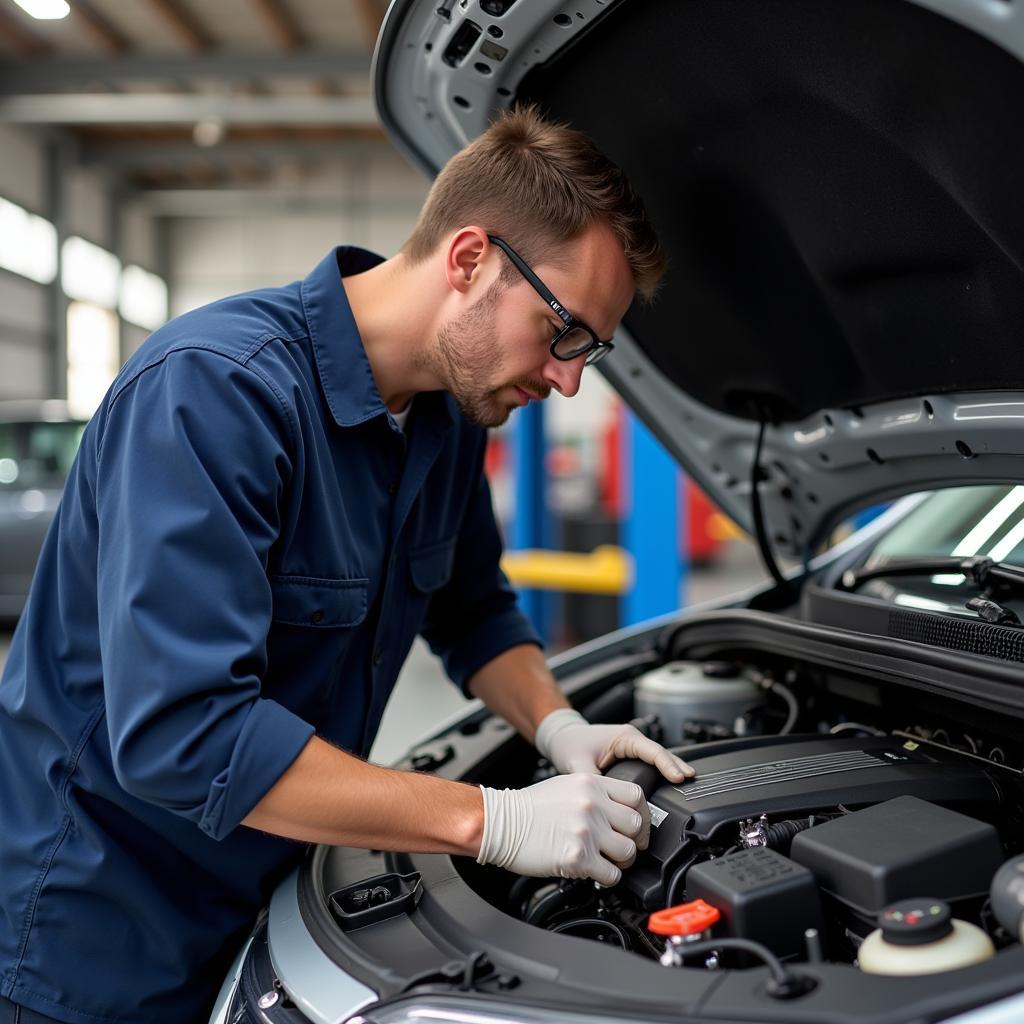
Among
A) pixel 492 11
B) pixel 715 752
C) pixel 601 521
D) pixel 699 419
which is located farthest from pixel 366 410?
pixel 601 521

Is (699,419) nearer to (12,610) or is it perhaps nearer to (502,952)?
(502,952)

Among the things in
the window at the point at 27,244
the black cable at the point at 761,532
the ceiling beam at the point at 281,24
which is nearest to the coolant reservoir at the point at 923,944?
the black cable at the point at 761,532

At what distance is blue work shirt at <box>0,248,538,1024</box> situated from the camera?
37.5 inches

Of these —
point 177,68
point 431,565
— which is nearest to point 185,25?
point 177,68

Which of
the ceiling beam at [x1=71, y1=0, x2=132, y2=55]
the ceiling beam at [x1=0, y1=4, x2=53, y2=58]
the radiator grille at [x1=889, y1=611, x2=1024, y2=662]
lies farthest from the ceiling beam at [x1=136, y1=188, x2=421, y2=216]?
the radiator grille at [x1=889, y1=611, x2=1024, y2=662]

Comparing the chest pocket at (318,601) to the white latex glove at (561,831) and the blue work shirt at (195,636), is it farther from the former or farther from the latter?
the white latex glove at (561,831)

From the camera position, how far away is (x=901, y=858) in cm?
92

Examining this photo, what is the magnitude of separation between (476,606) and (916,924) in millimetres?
953

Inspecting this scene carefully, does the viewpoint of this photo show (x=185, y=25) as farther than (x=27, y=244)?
No

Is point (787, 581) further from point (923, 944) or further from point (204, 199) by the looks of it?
point (204, 199)

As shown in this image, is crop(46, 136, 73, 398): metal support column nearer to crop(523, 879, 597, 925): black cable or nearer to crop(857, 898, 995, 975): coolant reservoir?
crop(523, 879, 597, 925): black cable

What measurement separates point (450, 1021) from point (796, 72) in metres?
0.97

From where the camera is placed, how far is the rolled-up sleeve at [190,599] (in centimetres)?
94

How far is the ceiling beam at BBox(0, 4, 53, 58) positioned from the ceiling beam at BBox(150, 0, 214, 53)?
1.07m
